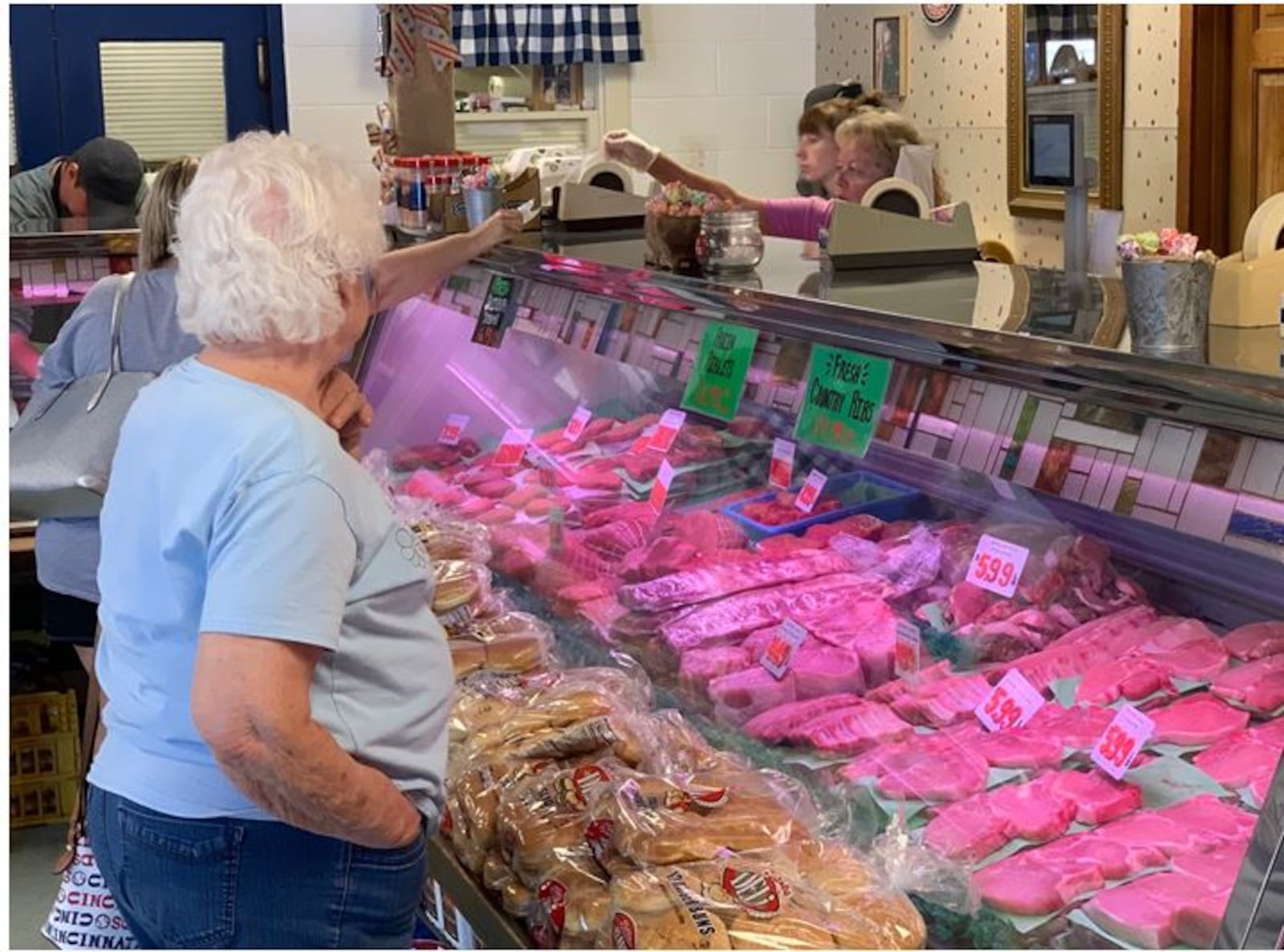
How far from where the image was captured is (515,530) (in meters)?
3.68

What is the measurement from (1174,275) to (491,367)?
2321mm

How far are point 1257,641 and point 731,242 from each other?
1310 mm

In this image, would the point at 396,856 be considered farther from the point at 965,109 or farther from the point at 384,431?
the point at 965,109

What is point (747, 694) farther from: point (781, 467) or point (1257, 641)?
point (1257, 641)

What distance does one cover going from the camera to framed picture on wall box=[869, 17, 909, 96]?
824 centimetres

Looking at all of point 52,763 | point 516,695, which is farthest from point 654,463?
point 52,763

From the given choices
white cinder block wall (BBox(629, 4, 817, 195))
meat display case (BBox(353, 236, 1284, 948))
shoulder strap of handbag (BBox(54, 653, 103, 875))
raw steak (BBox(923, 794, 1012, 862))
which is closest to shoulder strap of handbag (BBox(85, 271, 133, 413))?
shoulder strap of handbag (BBox(54, 653, 103, 875))

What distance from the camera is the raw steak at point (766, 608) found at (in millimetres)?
2832

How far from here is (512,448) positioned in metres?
3.96

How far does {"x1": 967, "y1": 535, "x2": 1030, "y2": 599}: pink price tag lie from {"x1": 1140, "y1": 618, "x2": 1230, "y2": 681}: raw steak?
25 centimetres

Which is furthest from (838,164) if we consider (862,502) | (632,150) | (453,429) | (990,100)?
(862,502)

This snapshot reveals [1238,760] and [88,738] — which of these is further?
[88,738]

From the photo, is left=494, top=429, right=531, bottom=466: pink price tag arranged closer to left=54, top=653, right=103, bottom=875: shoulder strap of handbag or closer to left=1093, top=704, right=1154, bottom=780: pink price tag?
left=54, top=653, right=103, bottom=875: shoulder strap of handbag

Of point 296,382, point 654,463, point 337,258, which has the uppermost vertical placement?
point 337,258
